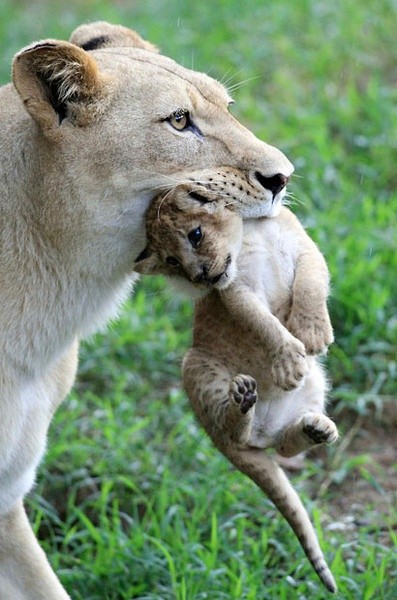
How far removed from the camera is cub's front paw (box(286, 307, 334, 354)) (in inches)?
140

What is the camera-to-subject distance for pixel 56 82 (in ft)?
11.6

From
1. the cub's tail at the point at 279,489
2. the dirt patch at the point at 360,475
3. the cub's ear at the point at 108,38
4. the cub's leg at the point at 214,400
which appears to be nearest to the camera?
the cub's leg at the point at 214,400

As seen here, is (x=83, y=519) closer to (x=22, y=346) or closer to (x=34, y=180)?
(x=22, y=346)

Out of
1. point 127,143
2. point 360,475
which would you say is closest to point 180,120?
point 127,143

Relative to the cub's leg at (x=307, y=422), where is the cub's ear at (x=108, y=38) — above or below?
above

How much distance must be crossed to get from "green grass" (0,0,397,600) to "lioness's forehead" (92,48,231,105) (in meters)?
0.62

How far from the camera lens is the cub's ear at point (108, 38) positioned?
4109 mm

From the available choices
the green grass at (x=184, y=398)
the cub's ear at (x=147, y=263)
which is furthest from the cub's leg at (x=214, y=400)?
the cub's ear at (x=147, y=263)

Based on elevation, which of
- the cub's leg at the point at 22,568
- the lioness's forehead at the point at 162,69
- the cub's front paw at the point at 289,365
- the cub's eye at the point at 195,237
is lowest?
the cub's leg at the point at 22,568

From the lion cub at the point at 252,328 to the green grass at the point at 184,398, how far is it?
0.72ft

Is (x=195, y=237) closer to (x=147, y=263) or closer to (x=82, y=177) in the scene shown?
(x=147, y=263)

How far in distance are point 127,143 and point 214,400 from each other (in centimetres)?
79

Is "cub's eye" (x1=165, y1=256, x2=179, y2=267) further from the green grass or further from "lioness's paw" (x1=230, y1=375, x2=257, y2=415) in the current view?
"lioness's paw" (x1=230, y1=375, x2=257, y2=415)

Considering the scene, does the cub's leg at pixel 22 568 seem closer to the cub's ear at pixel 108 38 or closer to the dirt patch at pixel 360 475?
the dirt patch at pixel 360 475
